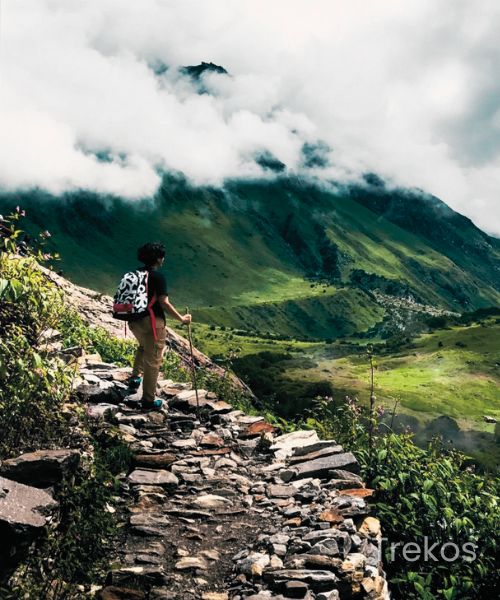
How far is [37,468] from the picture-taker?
8.14 meters

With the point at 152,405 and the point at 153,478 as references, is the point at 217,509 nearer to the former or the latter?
the point at 153,478

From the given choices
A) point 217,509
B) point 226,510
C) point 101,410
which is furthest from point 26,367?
point 226,510

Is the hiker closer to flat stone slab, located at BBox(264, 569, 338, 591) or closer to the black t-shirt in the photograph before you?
the black t-shirt

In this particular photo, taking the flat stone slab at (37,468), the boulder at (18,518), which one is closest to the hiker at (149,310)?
the flat stone slab at (37,468)

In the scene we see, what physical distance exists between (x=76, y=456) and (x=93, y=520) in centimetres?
106

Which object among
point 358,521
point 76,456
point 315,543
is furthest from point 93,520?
point 358,521

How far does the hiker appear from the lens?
12.5m

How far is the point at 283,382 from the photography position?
132750 mm

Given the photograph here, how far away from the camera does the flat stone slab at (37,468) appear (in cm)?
805

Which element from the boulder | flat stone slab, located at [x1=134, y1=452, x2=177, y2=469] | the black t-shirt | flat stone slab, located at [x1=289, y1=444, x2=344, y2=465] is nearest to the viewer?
the boulder

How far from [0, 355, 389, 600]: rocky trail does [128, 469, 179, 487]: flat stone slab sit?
2 centimetres

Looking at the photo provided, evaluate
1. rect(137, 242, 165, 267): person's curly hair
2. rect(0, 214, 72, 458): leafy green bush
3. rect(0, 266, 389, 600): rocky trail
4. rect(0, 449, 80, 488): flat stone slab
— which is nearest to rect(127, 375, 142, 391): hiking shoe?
rect(0, 266, 389, 600): rocky trail

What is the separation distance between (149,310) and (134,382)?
283 cm

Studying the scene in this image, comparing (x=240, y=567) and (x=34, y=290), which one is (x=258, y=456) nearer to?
(x=240, y=567)
